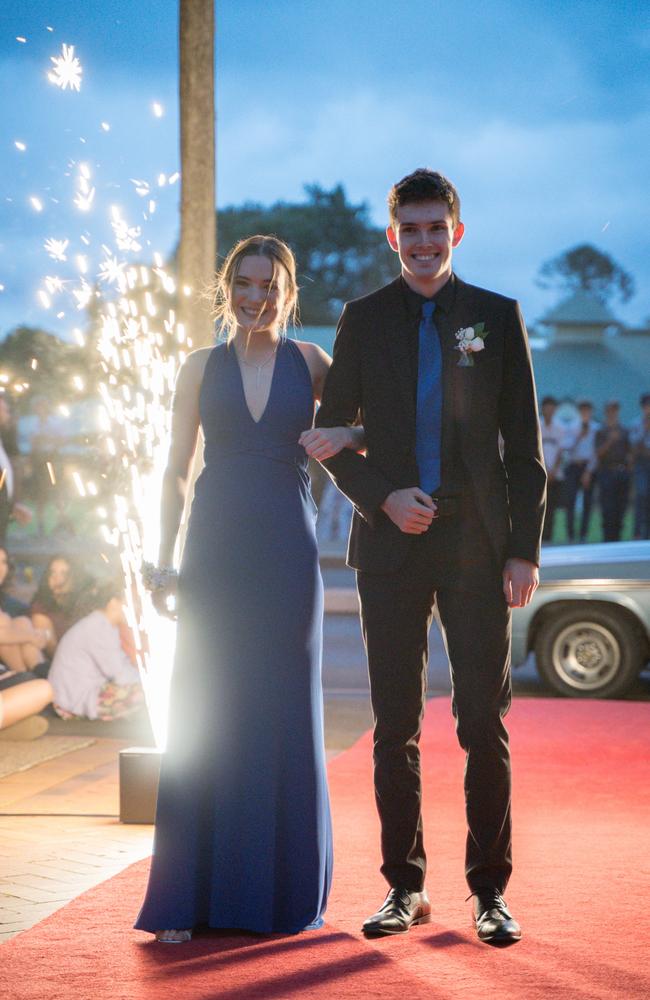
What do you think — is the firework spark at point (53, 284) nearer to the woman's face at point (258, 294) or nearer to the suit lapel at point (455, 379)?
the woman's face at point (258, 294)

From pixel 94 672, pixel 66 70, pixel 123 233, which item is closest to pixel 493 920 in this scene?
pixel 123 233

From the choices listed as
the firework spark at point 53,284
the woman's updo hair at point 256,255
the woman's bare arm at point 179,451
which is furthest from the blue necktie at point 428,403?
the firework spark at point 53,284

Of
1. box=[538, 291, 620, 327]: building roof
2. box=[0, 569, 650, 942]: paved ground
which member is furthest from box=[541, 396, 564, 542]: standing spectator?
box=[538, 291, 620, 327]: building roof

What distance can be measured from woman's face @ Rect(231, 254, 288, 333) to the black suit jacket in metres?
0.27

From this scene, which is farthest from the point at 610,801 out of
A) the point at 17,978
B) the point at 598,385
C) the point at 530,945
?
the point at 598,385

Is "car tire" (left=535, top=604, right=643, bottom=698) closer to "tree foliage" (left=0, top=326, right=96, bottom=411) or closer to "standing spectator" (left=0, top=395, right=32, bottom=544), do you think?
"standing spectator" (left=0, top=395, right=32, bottom=544)

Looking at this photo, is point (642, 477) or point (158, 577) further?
point (642, 477)

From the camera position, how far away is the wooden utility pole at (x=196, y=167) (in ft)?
26.7

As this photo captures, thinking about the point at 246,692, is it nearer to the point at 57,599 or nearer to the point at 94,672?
the point at 94,672

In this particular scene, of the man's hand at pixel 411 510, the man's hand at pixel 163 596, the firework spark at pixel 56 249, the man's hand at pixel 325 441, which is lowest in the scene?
the man's hand at pixel 163 596

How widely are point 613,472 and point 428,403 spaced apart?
1678 centimetres

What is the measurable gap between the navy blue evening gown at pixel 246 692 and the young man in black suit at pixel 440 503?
0.23m

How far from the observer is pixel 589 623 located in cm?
1018

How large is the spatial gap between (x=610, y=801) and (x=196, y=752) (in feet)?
9.31
